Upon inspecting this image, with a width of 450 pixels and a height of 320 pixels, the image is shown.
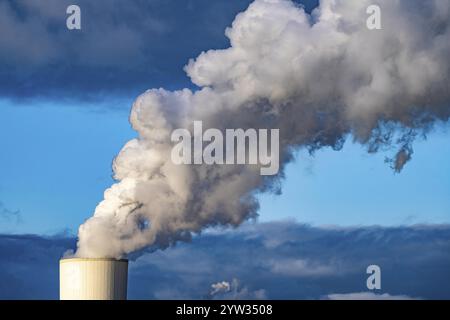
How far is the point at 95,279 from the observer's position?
231 feet

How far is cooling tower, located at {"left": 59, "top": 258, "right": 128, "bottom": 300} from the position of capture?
70500 millimetres

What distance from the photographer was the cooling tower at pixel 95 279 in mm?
70500
